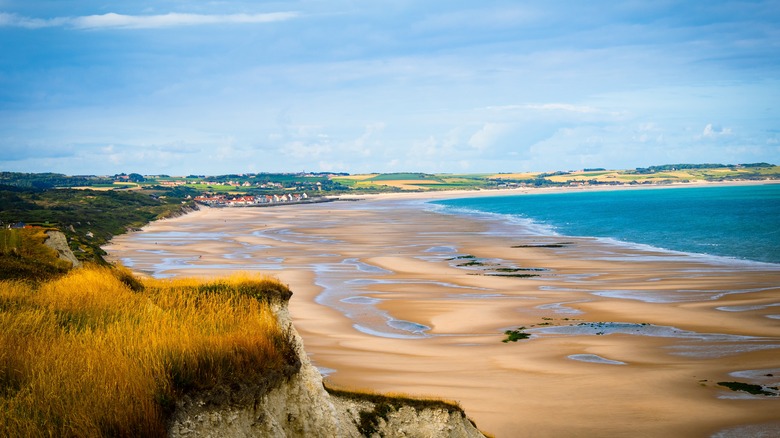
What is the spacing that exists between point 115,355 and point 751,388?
20.2 meters

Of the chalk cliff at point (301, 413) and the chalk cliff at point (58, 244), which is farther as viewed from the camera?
the chalk cliff at point (58, 244)

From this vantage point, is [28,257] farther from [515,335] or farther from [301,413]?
[515,335]

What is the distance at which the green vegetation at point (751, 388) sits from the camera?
2075cm

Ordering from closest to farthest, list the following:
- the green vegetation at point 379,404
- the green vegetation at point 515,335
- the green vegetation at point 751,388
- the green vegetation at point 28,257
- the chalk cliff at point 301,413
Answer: the chalk cliff at point 301,413 → the green vegetation at point 379,404 → the green vegetation at point 28,257 → the green vegetation at point 751,388 → the green vegetation at point 515,335

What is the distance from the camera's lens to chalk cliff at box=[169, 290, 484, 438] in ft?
26.8

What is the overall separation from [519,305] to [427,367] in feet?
46.0

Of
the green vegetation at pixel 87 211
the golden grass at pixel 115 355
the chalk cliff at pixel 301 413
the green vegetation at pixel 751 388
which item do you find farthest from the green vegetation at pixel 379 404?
the green vegetation at pixel 87 211

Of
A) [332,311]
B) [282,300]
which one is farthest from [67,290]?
[332,311]

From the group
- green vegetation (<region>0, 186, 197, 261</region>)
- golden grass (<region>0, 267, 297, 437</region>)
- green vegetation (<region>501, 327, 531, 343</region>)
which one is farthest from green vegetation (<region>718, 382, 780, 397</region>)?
green vegetation (<region>0, 186, 197, 261</region>)

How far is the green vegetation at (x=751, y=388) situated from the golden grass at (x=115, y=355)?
53.7ft

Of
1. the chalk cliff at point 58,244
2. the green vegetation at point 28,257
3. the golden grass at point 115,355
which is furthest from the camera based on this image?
the chalk cliff at point 58,244

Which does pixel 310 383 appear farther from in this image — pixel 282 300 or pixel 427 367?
pixel 427 367

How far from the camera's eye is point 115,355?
8.11 m

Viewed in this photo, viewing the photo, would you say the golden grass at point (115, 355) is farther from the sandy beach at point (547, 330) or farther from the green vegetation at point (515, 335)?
the green vegetation at point (515, 335)
